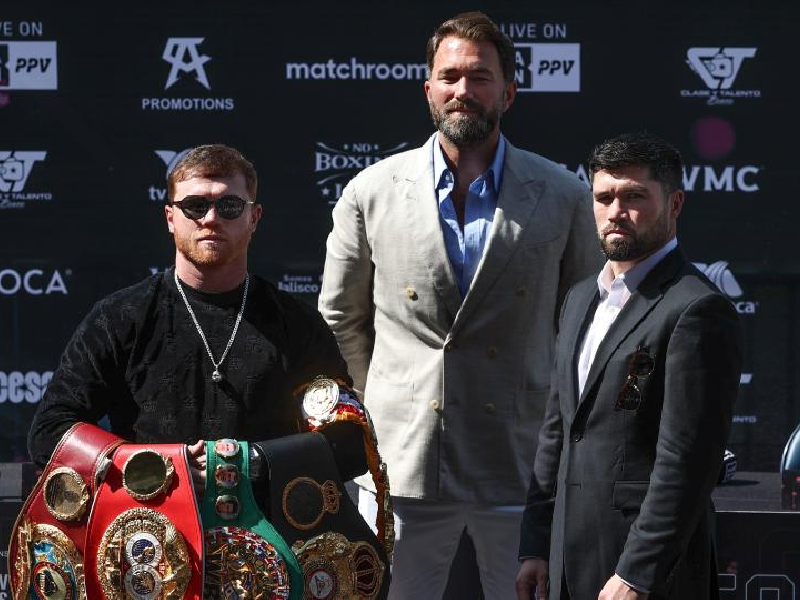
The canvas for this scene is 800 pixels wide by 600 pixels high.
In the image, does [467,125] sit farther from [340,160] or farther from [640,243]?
[340,160]

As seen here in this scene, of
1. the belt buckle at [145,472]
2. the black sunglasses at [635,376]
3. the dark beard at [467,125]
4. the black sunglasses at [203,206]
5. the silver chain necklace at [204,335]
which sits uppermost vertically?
the dark beard at [467,125]

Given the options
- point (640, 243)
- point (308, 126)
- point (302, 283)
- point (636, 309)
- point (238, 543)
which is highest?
point (308, 126)

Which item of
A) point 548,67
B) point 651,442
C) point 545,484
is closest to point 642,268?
point 651,442

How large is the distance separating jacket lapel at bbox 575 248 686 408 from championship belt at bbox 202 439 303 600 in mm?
621

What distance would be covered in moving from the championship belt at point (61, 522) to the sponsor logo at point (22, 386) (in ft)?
13.0

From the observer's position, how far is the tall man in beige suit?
284cm

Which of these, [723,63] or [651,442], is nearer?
[651,442]

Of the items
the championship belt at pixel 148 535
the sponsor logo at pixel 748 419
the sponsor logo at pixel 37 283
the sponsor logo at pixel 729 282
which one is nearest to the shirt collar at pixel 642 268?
the championship belt at pixel 148 535

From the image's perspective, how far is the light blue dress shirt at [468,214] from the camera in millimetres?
2883

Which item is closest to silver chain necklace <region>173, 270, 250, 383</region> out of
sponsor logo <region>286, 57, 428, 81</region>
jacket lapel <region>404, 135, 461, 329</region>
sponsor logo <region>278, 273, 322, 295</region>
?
jacket lapel <region>404, 135, 461, 329</region>

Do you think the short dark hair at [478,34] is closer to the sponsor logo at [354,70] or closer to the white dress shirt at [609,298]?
the white dress shirt at [609,298]

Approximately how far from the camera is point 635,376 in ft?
7.32

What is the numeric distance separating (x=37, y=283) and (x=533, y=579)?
415 centimetres

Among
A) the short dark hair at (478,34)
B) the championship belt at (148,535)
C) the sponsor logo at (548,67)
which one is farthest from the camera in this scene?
the sponsor logo at (548,67)
